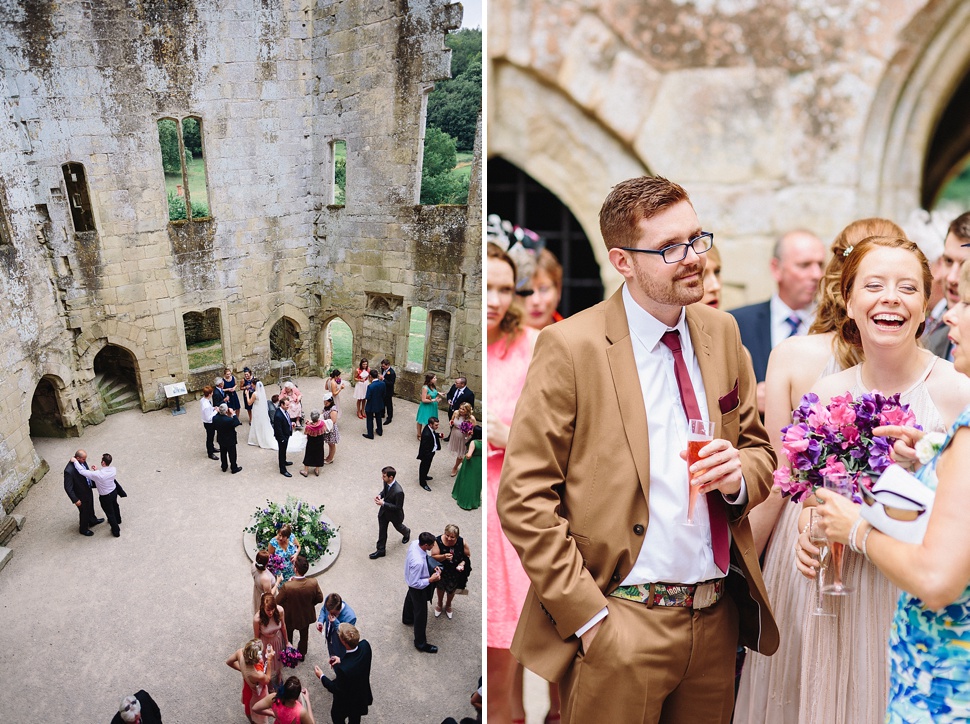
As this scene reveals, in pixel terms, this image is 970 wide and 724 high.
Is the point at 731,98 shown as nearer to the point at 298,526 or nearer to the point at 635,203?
the point at 635,203

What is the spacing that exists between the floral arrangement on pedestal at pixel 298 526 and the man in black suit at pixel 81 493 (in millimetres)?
746

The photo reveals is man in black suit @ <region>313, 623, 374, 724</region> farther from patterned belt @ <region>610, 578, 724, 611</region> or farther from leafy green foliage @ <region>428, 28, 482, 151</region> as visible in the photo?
leafy green foliage @ <region>428, 28, 482, 151</region>

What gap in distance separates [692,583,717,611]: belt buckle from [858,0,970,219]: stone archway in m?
2.68

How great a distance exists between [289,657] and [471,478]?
Answer: 4.15 feet

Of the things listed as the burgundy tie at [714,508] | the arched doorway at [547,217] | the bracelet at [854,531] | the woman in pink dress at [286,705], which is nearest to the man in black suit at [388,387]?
the arched doorway at [547,217]

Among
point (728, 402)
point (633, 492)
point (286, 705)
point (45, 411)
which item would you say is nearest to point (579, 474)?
point (633, 492)

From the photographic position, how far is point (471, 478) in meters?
4.04

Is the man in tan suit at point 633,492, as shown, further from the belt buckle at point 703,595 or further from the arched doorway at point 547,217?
the arched doorway at point 547,217

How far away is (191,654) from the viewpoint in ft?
12.1

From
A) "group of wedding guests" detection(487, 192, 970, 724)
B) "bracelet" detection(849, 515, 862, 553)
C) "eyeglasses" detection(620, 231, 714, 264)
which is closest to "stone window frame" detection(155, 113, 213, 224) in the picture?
"group of wedding guests" detection(487, 192, 970, 724)

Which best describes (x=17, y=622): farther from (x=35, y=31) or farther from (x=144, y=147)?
(x=35, y=31)

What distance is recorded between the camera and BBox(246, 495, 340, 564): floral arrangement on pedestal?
3.92 metres

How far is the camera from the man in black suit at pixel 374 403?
415 cm

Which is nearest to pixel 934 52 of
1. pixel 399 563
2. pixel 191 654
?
pixel 399 563
